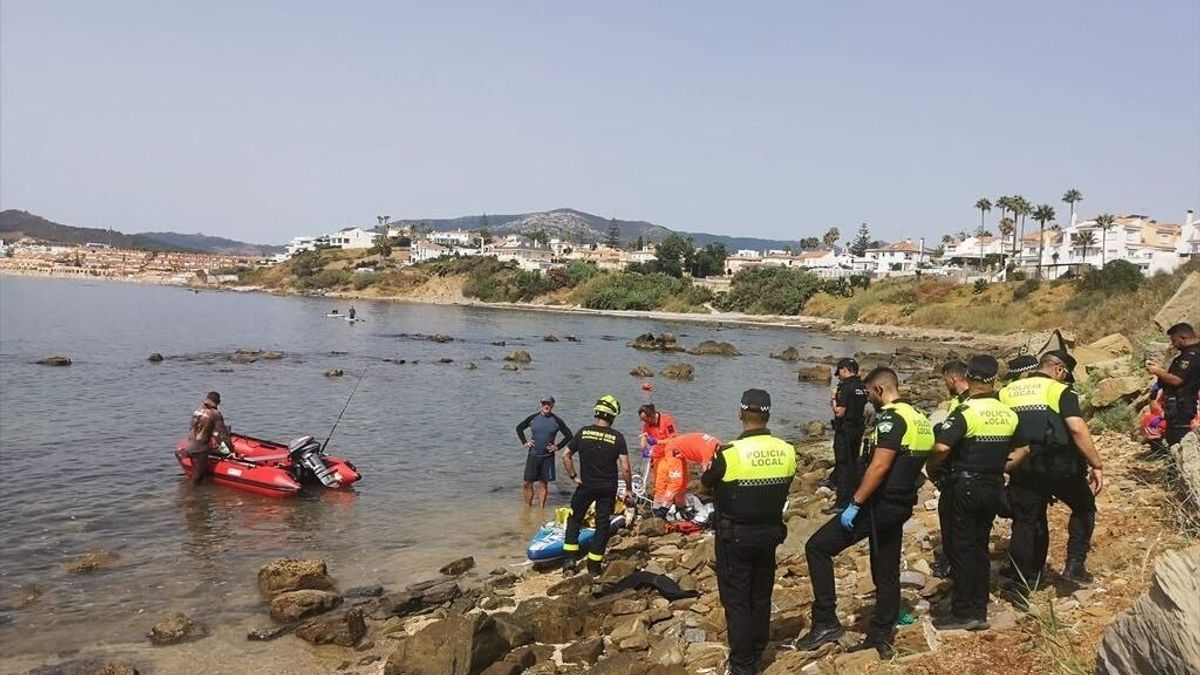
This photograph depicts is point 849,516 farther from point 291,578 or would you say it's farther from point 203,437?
point 203,437

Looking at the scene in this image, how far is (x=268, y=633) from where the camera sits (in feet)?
31.0

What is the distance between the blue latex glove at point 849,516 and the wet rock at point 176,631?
7.83 meters

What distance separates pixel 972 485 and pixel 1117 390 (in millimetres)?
9781

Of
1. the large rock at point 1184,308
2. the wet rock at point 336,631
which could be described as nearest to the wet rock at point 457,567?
the wet rock at point 336,631

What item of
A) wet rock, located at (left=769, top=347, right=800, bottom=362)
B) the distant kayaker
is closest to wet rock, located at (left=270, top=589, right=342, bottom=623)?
the distant kayaker

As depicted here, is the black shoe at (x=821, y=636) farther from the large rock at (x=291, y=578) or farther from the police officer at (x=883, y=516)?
the large rock at (x=291, y=578)

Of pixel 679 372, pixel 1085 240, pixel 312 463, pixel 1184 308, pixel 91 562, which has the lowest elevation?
→ pixel 91 562

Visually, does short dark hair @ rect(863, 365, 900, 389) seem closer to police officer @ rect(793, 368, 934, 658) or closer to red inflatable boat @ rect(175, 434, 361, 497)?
police officer @ rect(793, 368, 934, 658)

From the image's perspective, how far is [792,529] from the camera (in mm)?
10703

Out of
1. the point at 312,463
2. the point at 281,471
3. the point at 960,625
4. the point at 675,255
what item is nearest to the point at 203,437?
the point at 281,471

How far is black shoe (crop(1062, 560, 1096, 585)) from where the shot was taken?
270 inches

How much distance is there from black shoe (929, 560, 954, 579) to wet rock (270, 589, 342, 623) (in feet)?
24.2

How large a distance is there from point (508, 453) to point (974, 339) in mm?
56780

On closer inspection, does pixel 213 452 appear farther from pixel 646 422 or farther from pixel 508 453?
pixel 646 422
